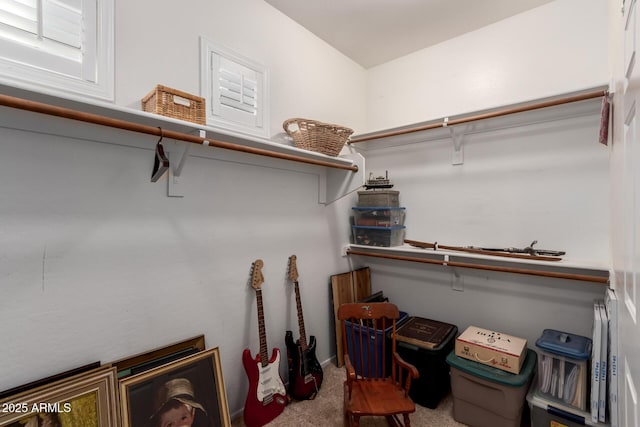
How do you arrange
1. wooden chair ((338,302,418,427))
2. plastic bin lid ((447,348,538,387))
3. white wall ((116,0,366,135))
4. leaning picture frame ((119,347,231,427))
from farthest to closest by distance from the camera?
plastic bin lid ((447,348,538,387)) < wooden chair ((338,302,418,427)) < white wall ((116,0,366,135)) < leaning picture frame ((119,347,231,427))

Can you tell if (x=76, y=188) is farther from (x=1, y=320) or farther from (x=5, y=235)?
(x=1, y=320)

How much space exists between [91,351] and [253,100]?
1524 millimetres

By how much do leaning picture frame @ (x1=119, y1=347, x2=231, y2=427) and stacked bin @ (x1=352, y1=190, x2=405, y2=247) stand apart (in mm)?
1437

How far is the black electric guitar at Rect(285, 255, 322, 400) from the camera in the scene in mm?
1908

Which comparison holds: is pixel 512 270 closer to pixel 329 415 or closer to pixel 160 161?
pixel 329 415

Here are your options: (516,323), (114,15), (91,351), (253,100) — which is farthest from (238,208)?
(516,323)

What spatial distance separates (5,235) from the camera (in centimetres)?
110

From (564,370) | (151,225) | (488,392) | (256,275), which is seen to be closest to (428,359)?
(488,392)

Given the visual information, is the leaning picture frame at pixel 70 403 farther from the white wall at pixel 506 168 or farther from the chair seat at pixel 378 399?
the white wall at pixel 506 168

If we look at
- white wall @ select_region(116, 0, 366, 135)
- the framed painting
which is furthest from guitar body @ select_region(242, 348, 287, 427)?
white wall @ select_region(116, 0, 366, 135)

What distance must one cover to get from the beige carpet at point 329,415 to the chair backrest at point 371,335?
9.6 inches

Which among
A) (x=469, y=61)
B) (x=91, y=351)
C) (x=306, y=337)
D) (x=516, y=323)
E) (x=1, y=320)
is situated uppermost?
(x=469, y=61)

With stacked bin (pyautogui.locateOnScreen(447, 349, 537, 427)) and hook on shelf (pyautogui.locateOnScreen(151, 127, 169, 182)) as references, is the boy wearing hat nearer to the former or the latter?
hook on shelf (pyautogui.locateOnScreen(151, 127, 169, 182))

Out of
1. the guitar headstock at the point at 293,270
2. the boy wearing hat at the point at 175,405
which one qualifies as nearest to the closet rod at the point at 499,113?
the guitar headstock at the point at 293,270
